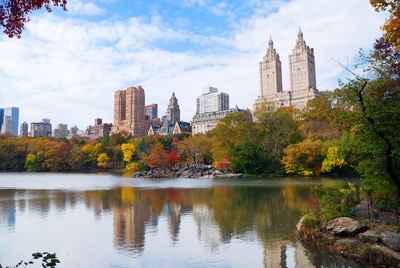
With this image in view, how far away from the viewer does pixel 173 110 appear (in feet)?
481

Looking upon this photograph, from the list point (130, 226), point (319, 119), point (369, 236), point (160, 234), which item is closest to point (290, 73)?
point (319, 119)

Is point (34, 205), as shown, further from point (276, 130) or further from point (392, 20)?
point (276, 130)

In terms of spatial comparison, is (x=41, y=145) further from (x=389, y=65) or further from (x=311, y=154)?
(x=389, y=65)

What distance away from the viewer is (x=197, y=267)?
25.1ft

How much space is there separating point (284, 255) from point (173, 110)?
139443 millimetres

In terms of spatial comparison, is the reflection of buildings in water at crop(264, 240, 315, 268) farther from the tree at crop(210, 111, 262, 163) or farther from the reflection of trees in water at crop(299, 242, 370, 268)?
the tree at crop(210, 111, 262, 163)

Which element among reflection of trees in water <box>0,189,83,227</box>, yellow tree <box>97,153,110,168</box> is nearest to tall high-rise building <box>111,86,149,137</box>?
yellow tree <box>97,153,110,168</box>

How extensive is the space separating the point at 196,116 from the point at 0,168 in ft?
219

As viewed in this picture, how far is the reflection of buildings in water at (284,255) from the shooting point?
783 centimetres

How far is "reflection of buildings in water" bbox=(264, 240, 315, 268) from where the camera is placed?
7832mm

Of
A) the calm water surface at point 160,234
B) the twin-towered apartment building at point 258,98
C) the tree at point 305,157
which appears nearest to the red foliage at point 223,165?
the tree at point 305,157

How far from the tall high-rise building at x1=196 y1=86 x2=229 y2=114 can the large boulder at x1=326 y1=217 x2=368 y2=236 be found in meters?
144

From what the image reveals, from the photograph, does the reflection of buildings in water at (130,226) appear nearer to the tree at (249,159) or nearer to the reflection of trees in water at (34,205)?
the reflection of trees in water at (34,205)

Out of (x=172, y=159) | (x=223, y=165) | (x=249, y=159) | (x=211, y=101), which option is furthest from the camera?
(x=211, y=101)
